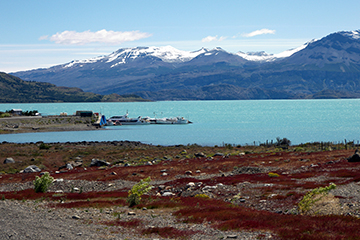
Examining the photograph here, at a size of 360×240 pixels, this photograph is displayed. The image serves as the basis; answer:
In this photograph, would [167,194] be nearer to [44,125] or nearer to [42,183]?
[42,183]

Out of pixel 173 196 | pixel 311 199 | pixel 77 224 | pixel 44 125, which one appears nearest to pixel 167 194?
pixel 173 196

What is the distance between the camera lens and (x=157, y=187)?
1261 inches

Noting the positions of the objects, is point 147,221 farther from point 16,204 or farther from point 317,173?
point 317,173

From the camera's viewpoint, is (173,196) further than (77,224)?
Yes

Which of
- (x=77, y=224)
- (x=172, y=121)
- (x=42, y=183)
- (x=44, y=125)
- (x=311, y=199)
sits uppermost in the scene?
(x=311, y=199)

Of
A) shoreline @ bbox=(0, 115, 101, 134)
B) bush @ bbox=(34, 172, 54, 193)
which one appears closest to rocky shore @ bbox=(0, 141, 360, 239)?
bush @ bbox=(34, 172, 54, 193)

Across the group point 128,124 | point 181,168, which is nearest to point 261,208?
point 181,168

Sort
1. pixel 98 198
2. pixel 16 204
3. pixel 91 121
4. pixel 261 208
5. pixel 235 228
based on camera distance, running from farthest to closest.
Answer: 1. pixel 91 121
2. pixel 98 198
3. pixel 16 204
4. pixel 261 208
5. pixel 235 228

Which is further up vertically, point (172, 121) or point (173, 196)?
point (173, 196)

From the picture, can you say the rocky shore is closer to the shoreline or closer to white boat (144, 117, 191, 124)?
the shoreline

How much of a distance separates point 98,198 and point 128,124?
512 feet

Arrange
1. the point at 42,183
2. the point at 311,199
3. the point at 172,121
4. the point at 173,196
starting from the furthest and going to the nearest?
the point at 172,121, the point at 42,183, the point at 173,196, the point at 311,199

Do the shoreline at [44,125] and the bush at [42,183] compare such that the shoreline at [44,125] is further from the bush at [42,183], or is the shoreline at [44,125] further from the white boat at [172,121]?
the bush at [42,183]

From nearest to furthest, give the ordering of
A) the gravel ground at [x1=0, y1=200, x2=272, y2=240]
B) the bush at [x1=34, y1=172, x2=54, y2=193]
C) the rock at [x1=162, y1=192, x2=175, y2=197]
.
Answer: the gravel ground at [x1=0, y1=200, x2=272, y2=240] → the rock at [x1=162, y1=192, x2=175, y2=197] → the bush at [x1=34, y1=172, x2=54, y2=193]
